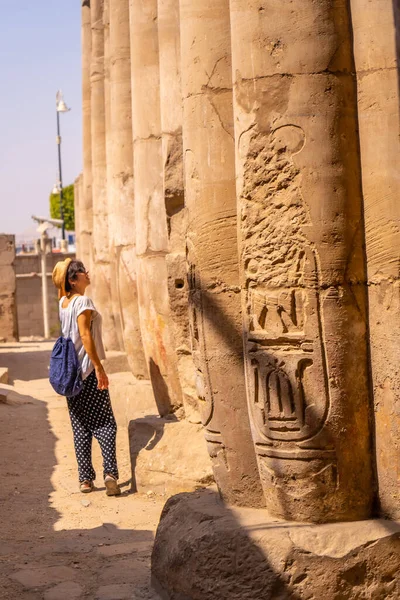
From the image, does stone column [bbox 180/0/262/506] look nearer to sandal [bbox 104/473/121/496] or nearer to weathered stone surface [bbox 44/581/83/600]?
weathered stone surface [bbox 44/581/83/600]

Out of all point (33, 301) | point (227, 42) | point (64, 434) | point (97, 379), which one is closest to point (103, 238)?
point (64, 434)

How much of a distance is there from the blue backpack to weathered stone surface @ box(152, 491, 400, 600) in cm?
276

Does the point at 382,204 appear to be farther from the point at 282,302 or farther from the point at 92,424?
the point at 92,424

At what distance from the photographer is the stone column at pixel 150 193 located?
8383 mm

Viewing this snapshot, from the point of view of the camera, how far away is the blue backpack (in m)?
7.03

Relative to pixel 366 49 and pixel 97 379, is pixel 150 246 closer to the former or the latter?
pixel 97 379

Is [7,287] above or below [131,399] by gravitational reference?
above

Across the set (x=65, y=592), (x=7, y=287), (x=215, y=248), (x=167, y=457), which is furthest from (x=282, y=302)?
(x=7, y=287)

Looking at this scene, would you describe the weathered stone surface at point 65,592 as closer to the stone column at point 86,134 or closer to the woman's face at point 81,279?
the woman's face at point 81,279

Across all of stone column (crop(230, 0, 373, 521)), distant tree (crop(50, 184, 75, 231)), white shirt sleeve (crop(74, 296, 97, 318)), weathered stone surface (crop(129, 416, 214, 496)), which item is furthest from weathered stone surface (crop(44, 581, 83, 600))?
distant tree (crop(50, 184, 75, 231))

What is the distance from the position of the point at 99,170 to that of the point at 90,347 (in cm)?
772

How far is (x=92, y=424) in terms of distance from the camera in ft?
23.7

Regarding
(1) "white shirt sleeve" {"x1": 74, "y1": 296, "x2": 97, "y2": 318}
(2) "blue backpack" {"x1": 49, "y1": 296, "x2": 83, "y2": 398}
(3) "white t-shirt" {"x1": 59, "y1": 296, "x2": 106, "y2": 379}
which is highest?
(1) "white shirt sleeve" {"x1": 74, "y1": 296, "x2": 97, "y2": 318}

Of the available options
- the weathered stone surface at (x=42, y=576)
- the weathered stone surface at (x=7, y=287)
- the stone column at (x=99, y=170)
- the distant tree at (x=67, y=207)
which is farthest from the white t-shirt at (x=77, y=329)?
the distant tree at (x=67, y=207)
